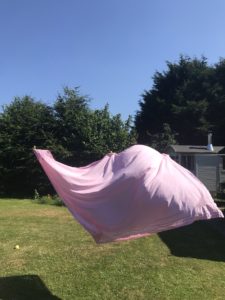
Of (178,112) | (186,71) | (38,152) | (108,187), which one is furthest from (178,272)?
(186,71)

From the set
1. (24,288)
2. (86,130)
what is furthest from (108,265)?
(86,130)

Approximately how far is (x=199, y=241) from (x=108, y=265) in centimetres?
323

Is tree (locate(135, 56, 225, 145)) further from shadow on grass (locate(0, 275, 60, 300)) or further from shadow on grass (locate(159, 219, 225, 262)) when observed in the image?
shadow on grass (locate(0, 275, 60, 300))

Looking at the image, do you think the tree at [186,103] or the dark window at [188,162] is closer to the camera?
the dark window at [188,162]

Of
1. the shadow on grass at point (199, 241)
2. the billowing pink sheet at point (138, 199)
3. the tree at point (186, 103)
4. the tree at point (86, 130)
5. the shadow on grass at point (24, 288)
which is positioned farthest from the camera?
the tree at point (186, 103)

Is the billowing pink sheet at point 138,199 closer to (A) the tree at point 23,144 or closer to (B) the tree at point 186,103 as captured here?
(A) the tree at point 23,144

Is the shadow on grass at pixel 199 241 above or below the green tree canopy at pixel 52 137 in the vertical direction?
below

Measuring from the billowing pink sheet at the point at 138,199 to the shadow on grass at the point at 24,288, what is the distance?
1335mm

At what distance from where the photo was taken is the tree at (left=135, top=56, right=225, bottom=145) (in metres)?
41.9

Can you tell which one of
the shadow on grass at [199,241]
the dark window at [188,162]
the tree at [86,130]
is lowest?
→ the shadow on grass at [199,241]

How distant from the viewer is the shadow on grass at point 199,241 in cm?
1084

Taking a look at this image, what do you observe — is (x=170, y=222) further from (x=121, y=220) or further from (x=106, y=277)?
(x=106, y=277)

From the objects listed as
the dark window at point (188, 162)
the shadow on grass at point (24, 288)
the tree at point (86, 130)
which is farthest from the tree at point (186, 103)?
the shadow on grass at point (24, 288)

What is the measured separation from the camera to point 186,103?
4306cm
